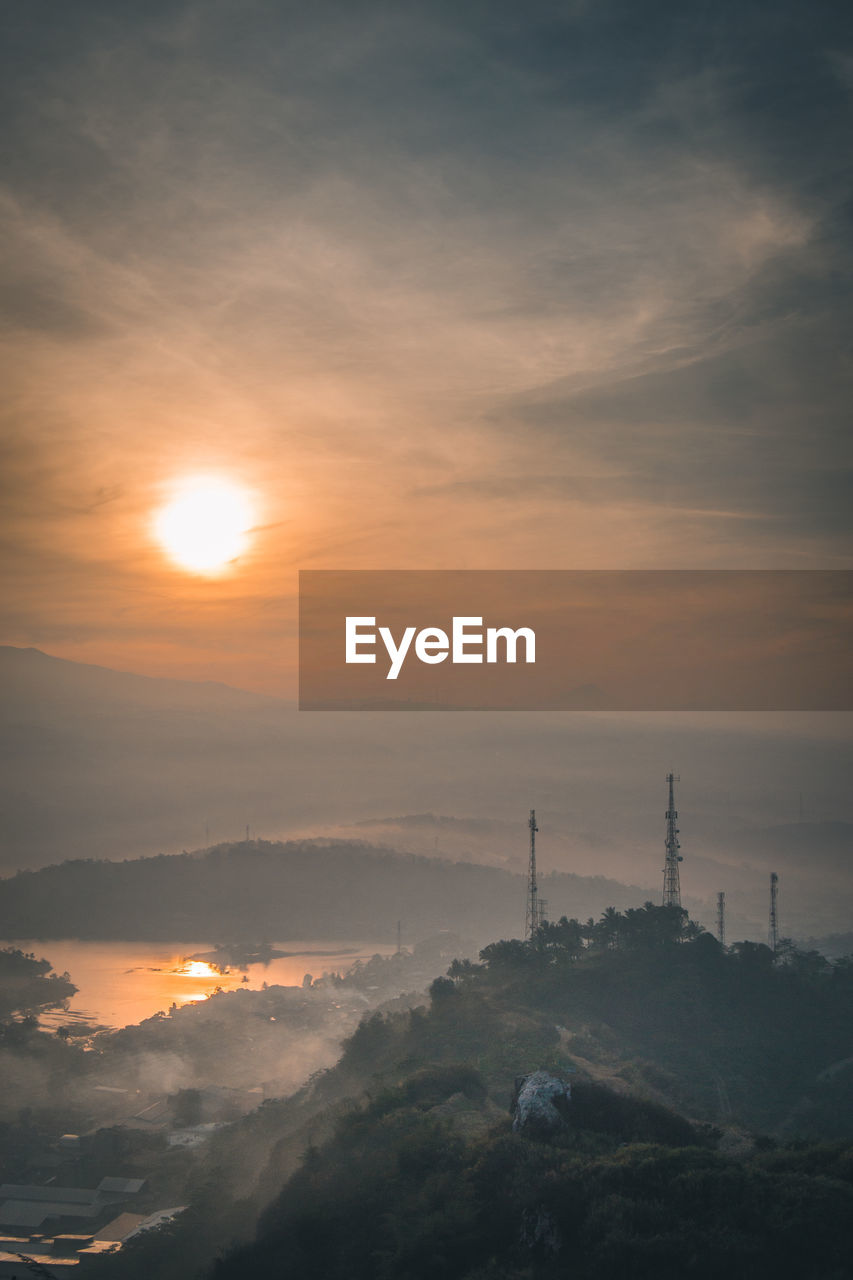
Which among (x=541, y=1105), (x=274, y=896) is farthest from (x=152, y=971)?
(x=541, y=1105)

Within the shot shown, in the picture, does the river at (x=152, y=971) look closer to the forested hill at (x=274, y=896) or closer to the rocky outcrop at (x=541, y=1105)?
the forested hill at (x=274, y=896)

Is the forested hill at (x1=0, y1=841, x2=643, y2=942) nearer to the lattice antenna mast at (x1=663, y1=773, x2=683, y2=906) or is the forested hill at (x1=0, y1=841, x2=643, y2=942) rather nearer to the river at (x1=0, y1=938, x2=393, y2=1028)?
the river at (x1=0, y1=938, x2=393, y2=1028)

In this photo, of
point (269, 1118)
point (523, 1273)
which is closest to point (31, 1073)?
point (269, 1118)

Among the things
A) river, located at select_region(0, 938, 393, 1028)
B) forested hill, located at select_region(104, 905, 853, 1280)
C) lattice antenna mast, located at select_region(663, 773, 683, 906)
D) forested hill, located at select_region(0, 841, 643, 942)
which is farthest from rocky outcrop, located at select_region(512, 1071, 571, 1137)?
forested hill, located at select_region(0, 841, 643, 942)

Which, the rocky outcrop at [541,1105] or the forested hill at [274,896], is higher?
the rocky outcrop at [541,1105]

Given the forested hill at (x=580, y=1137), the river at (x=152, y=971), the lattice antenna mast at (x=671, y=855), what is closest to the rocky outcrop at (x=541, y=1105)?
the forested hill at (x=580, y=1137)

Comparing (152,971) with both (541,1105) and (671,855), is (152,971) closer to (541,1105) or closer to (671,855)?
(671,855)

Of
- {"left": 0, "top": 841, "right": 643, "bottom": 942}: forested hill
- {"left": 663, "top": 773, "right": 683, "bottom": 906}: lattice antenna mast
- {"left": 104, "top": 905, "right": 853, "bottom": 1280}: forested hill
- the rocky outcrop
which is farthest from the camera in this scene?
{"left": 0, "top": 841, "right": 643, "bottom": 942}: forested hill

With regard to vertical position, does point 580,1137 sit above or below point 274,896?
above
